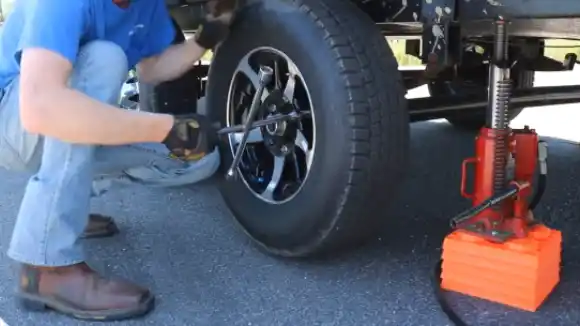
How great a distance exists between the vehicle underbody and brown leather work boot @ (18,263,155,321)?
458 mm

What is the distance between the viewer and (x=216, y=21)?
2.18m

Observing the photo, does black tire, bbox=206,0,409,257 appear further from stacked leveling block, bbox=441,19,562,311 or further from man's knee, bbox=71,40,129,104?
man's knee, bbox=71,40,129,104

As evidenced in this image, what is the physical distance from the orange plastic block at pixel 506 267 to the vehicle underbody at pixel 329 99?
0.76 ft

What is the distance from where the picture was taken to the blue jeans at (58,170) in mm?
1776

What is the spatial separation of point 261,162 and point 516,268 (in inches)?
33.7

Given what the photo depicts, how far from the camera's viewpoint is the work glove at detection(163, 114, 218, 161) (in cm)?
172

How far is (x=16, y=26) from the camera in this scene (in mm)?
1834

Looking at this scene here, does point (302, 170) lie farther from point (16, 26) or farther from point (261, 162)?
point (16, 26)

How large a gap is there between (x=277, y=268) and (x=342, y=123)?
1.58 ft

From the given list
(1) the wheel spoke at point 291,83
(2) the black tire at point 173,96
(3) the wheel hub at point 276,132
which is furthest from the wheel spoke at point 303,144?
(2) the black tire at point 173,96

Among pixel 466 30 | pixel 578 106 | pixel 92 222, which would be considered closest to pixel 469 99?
pixel 466 30

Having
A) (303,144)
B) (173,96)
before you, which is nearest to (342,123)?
(303,144)

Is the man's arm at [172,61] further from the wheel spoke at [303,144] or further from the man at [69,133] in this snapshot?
the wheel spoke at [303,144]

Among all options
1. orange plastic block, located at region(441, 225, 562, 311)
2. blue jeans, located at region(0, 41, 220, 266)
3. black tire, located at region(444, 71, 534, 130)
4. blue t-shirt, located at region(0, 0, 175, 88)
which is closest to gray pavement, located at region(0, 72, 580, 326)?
orange plastic block, located at region(441, 225, 562, 311)
